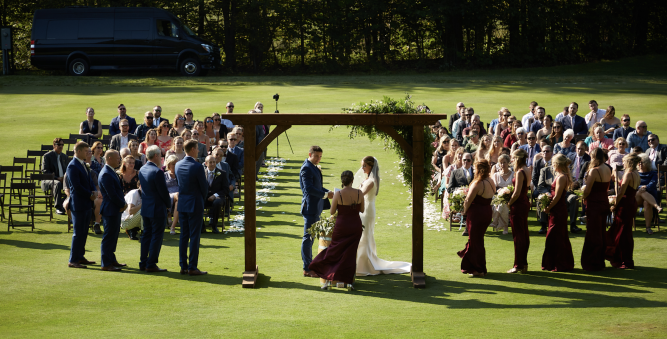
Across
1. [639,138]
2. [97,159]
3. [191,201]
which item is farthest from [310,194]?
[639,138]

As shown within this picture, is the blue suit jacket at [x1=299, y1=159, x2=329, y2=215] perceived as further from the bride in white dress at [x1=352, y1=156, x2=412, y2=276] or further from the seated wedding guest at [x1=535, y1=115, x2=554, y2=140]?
the seated wedding guest at [x1=535, y1=115, x2=554, y2=140]

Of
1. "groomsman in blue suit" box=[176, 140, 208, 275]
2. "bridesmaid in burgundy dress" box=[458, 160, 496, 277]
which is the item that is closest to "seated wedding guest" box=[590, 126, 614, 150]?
"bridesmaid in burgundy dress" box=[458, 160, 496, 277]

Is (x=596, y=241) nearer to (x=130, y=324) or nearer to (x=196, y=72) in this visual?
(x=130, y=324)

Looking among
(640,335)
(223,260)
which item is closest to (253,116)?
(223,260)

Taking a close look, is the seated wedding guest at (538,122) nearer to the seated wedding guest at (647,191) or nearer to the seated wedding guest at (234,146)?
the seated wedding guest at (647,191)

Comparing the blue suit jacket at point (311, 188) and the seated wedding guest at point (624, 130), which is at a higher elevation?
the seated wedding guest at point (624, 130)

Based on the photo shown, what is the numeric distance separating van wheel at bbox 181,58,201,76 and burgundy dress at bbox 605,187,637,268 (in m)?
27.3

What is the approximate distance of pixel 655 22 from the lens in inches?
1666

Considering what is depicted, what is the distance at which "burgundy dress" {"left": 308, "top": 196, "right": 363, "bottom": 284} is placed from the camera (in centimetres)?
948

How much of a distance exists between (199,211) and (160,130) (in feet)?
20.3

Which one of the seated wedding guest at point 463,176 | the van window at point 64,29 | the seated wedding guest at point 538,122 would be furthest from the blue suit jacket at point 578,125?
the van window at point 64,29

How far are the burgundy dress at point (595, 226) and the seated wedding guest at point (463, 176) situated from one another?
3261 millimetres

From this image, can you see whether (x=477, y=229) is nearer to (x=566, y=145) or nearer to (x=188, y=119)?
(x=566, y=145)

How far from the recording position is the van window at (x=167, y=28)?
33.6 metres
